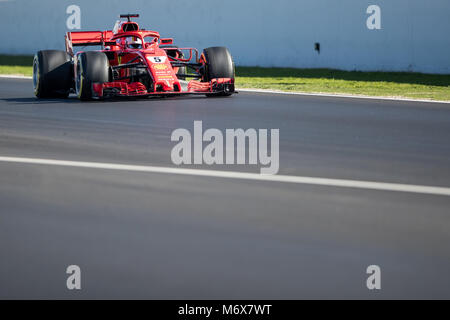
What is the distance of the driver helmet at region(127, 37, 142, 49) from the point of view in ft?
51.6

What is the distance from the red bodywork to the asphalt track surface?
4496 millimetres

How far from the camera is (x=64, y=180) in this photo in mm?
6965

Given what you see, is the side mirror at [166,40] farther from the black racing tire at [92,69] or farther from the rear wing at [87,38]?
the black racing tire at [92,69]

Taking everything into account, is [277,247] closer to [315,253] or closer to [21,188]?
[315,253]

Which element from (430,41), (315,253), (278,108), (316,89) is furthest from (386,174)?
(430,41)

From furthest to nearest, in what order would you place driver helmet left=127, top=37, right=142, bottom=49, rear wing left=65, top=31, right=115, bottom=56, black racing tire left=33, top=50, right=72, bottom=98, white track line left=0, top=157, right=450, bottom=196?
rear wing left=65, top=31, right=115, bottom=56, driver helmet left=127, top=37, right=142, bottom=49, black racing tire left=33, top=50, right=72, bottom=98, white track line left=0, top=157, right=450, bottom=196

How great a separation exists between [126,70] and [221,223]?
10.8 metres

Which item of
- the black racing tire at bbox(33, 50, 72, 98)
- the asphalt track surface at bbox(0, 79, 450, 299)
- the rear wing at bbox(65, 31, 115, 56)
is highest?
the rear wing at bbox(65, 31, 115, 56)

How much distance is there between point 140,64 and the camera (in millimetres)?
Result: 14758

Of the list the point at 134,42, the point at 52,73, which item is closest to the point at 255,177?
the point at 52,73

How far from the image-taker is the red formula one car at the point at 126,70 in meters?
14.4

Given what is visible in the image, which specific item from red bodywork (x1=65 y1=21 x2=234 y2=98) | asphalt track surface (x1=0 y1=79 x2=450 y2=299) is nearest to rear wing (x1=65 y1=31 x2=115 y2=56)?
red bodywork (x1=65 y1=21 x2=234 y2=98)

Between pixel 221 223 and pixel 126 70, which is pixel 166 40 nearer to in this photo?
pixel 126 70

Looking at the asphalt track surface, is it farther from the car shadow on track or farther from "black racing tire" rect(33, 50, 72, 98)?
"black racing tire" rect(33, 50, 72, 98)
